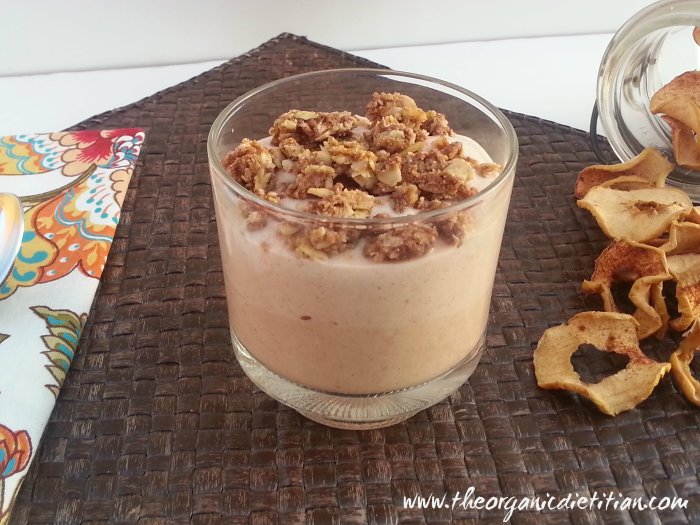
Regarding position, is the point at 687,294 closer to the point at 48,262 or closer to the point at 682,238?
the point at 682,238

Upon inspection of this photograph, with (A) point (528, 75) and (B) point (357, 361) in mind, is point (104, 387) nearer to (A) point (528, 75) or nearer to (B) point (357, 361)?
(B) point (357, 361)

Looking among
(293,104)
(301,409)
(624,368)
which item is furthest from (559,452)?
(293,104)

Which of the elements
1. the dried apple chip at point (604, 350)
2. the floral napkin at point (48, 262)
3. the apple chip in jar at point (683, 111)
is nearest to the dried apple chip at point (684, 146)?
the apple chip in jar at point (683, 111)

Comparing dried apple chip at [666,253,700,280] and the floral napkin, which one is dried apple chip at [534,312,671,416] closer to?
dried apple chip at [666,253,700,280]

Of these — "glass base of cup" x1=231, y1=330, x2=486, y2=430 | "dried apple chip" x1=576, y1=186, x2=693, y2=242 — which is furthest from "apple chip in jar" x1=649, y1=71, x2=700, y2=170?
"glass base of cup" x1=231, y1=330, x2=486, y2=430

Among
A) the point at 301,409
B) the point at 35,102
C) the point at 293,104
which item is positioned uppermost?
the point at 293,104

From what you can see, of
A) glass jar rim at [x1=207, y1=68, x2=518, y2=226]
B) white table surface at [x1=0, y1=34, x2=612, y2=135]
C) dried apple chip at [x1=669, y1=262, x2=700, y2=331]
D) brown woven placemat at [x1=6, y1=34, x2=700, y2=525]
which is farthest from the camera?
white table surface at [x1=0, y1=34, x2=612, y2=135]
